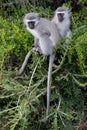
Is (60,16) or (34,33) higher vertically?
(60,16)

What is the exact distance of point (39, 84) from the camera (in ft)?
17.2

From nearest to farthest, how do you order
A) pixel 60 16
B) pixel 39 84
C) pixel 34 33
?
pixel 39 84 → pixel 34 33 → pixel 60 16

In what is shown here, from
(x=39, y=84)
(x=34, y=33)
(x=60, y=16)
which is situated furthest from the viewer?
(x=60, y=16)

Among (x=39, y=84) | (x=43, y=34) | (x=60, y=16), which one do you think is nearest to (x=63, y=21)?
(x=60, y=16)

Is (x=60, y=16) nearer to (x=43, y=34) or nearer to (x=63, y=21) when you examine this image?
(x=63, y=21)

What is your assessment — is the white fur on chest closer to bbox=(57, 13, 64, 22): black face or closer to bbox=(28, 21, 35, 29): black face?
bbox=(28, 21, 35, 29): black face

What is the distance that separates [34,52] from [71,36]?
0.50m

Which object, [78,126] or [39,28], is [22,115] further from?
[39,28]

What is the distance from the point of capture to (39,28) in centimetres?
546

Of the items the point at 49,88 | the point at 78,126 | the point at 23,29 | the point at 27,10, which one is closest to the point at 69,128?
the point at 78,126

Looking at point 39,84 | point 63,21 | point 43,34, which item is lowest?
point 39,84

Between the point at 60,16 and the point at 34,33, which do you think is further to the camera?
the point at 60,16

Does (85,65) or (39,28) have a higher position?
(39,28)

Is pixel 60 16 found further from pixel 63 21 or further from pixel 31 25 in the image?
pixel 31 25
